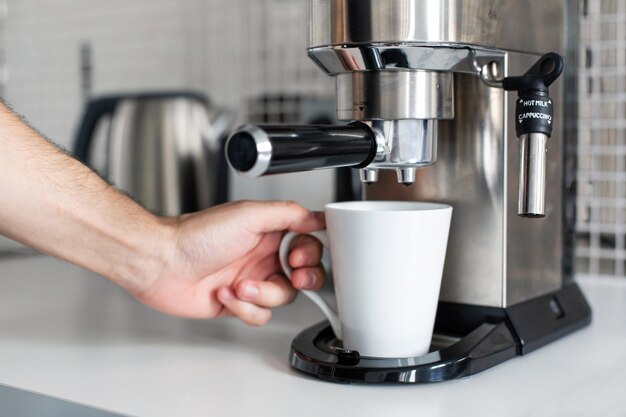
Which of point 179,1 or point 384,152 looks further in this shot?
point 179,1

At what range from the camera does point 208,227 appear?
703 mm

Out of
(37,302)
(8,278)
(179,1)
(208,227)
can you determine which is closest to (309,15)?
(208,227)

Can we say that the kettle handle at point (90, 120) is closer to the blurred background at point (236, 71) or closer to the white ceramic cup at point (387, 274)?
the blurred background at point (236, 71)

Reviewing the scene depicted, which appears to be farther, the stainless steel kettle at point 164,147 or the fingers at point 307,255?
the stainless steel kettle at point 164,147

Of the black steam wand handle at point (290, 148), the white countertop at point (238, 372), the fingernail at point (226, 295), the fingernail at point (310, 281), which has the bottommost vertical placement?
the white countertop at point (238, 372)

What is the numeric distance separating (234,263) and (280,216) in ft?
0.28

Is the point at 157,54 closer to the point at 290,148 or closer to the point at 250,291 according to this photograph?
the point at 250,291

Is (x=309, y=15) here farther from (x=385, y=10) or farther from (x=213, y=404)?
(x=213, y=404)

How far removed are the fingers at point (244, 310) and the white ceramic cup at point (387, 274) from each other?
0.13 m

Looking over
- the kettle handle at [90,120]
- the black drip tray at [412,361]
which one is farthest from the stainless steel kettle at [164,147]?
the black drip tray at [412,361]

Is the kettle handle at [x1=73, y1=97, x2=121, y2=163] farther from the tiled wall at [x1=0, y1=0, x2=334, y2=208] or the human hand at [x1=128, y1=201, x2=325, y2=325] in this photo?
the human hand at [x1=128, y1=201, x2=325, y2=325]

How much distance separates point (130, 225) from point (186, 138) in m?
0.55

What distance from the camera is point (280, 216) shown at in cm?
70

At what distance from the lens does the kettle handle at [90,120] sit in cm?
124
